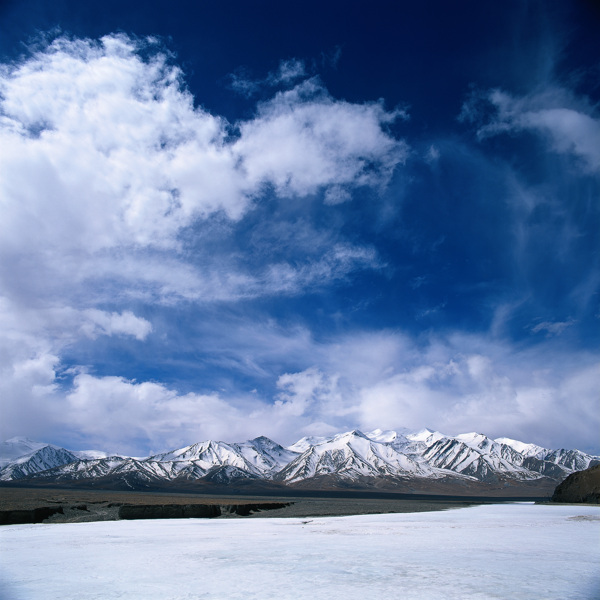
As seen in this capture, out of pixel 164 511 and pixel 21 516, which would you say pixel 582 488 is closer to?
pixel 164 511

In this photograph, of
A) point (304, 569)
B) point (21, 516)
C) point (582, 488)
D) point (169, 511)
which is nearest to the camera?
point (304, 569)

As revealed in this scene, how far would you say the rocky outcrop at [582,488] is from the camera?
69.5 metres

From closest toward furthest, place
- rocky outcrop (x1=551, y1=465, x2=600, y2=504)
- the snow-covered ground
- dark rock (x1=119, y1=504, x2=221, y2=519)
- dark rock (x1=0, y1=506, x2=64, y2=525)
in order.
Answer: the snow-covered ground → dark rock (x1=0, y1=506, x2=64, y2=525) → dark rock (x1=119, y1=504, x2=221, y2=519) → rocky outcrop (x1=551, y1=465, x2=600, y2=504)

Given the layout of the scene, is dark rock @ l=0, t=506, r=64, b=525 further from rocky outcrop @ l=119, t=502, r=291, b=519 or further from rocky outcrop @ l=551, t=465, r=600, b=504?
rocky outcrop @ l=551, t=465, r=600, b=504

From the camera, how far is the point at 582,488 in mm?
72938

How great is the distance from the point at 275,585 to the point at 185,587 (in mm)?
2172

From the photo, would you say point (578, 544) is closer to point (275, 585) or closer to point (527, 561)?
point (527, 561)

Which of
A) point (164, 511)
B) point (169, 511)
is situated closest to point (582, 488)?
point (169, 511)

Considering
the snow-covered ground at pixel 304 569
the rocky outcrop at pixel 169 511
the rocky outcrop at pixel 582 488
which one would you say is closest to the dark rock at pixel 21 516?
the rocky outcrop at pixel 169 511

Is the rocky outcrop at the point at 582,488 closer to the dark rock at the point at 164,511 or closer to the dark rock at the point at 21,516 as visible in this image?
the dark rock at the point at 164,511

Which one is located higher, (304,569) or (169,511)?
(304,569)

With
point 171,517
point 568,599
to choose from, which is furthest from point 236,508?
point 568,599

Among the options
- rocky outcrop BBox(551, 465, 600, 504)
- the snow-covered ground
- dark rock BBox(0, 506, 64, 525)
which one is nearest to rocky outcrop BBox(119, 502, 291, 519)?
dark rock BBox(0, 506, 64, 525)

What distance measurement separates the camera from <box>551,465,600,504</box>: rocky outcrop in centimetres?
6950
